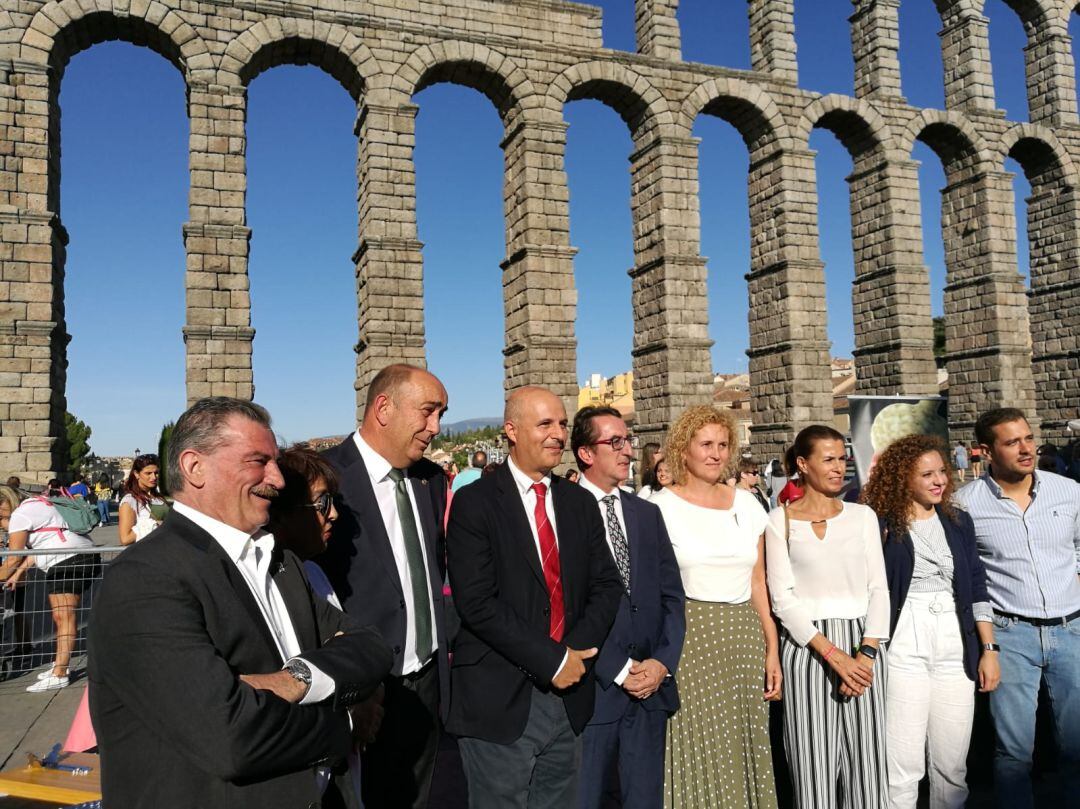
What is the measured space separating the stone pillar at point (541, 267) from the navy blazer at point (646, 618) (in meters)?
10.8

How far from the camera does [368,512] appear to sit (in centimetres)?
319

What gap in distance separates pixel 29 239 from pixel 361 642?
12849 mm

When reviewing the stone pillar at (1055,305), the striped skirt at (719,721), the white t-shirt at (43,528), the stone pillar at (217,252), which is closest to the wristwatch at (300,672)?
the striped skirt at (719,721)

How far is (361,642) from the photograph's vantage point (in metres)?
2.25

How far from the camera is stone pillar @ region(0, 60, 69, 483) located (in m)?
12.0

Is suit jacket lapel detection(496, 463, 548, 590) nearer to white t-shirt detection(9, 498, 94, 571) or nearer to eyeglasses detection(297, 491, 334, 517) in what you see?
eyeglasses detection(297, 491, 334, 517)

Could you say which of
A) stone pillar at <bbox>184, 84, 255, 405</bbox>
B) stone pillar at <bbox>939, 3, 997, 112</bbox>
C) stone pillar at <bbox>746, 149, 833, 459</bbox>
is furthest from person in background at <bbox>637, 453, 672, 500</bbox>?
stone pillar at <bbox>939, 3, 997, 112</bbox>

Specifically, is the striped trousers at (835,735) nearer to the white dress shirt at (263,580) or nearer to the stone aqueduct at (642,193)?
the white dress shirt at (263,580)

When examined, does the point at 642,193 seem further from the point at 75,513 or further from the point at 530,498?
the point at 530,498

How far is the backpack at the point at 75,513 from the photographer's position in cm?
700

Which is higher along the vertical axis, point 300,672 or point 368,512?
point 368,512

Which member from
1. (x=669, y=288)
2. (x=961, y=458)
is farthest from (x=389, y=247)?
(x=961, y=458)

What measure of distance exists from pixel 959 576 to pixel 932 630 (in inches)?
12.2

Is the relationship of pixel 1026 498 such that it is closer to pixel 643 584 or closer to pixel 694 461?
pixel 694 461
